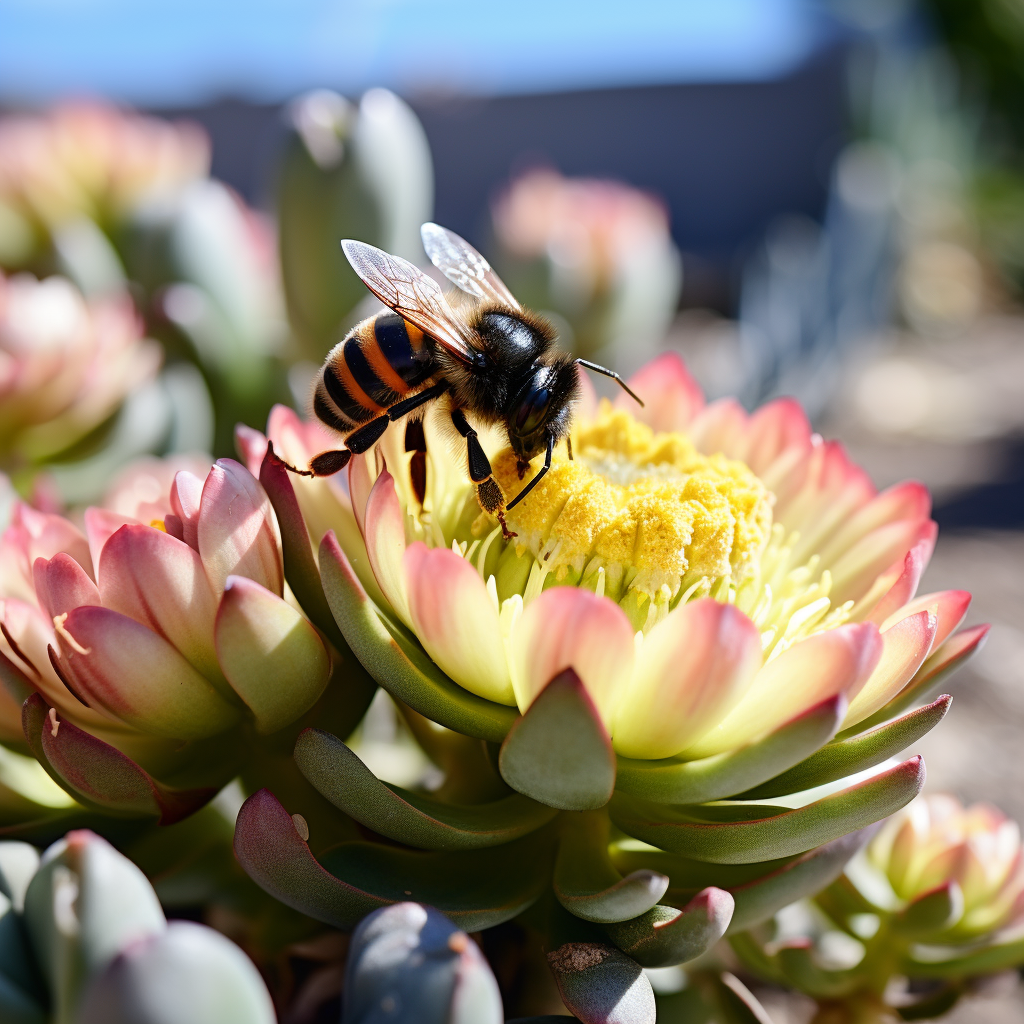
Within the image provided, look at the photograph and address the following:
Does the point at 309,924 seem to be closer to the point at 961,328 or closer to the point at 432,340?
the point at 432,340

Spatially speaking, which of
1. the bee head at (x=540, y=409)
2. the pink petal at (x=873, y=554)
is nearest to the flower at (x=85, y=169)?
the bee head at (x=540, y=409)

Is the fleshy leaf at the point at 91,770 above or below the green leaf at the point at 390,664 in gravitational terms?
below

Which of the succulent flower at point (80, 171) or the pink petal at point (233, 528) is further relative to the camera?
the succulent flower at point (80, 171)

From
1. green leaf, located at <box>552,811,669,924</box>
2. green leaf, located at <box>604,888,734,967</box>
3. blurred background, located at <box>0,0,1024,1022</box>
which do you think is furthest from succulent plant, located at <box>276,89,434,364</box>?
green leaf, located at <box>604,888,734,967</box>

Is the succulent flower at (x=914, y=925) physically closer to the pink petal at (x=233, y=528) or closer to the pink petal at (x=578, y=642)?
the pink petal at (x=578, y=642)

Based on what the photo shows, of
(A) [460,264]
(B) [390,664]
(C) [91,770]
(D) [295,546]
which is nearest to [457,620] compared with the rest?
(B) [390,664]

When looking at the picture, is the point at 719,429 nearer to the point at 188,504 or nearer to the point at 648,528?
the point at 648,528
